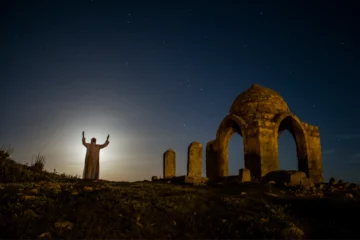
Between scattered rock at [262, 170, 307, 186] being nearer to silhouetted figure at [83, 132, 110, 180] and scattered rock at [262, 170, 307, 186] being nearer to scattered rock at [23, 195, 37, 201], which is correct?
scattered rock at [23, 195, 37, 201]

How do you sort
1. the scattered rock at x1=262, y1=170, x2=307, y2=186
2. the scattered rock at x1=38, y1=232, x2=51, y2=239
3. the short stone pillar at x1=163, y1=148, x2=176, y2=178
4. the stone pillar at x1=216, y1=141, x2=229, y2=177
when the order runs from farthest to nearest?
the stone pillar at x1=216, y1=141, x2=229, y2=177
the short stone pillar at x1=163, y1=148, x2=176, y2=178
the scattered rock at x1=262, y1=170, x2=307, y2=186
the scattered rock at x1=38, y1=232, x2=51, y2=239

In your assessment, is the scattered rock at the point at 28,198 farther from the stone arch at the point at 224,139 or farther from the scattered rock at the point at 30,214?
the stone arch at the point at 224,139

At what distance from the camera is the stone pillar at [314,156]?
16.0 metres

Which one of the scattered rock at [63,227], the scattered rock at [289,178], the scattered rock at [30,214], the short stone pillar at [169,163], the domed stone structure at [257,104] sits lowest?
the scattered rock at [63,227]

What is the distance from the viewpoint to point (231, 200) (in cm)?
834

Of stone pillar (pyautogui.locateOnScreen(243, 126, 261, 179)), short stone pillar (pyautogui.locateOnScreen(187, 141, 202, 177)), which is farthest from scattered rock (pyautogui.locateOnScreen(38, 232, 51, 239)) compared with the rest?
stone pillar (pyautogui.locateOnScreen(243, 126, 261, 179))

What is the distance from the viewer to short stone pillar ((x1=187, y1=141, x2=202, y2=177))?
53.4 feet

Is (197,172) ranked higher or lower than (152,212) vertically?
higher

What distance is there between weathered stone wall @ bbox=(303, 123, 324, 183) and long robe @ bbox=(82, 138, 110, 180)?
39.3 feet

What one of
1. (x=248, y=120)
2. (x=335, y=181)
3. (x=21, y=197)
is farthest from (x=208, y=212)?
(x=248, y=120)

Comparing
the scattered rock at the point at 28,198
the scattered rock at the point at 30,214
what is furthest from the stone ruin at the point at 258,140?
the scattered rock at the point at 30,214

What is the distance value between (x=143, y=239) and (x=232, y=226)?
7.16 ft

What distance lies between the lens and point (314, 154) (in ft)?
54.3

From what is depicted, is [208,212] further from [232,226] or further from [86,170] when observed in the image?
[86,170]
